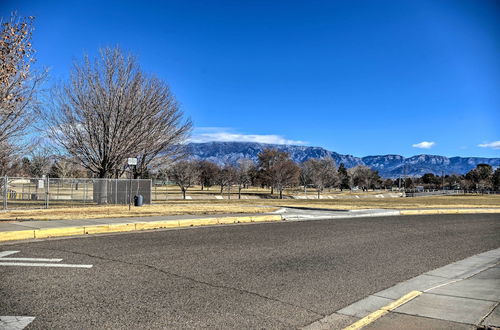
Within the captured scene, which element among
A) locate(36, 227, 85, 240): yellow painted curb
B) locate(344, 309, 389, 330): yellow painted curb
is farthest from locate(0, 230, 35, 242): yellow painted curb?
locate(344, 309, 389, 330): yellow painted curb

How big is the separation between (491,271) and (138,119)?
2649cm

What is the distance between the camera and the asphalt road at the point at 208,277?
4867 mm

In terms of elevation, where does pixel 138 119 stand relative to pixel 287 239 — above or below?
above

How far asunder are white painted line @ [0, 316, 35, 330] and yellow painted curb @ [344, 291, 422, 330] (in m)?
3.52

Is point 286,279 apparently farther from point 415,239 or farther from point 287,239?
point 415,239

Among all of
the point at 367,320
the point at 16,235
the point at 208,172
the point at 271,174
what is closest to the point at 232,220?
the point at 16,235

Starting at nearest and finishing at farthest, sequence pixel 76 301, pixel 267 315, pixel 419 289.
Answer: pixel 267 315 < pixel 76 301 < pixel 419 289

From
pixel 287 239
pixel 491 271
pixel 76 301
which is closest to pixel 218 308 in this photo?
pixel 76 301

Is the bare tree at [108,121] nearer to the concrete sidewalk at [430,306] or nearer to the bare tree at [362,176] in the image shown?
the concrete sidewalk at [430,306]

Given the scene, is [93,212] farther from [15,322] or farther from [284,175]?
[284,175]

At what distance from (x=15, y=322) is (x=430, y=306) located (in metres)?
5.00

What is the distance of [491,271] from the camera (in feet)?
25.3

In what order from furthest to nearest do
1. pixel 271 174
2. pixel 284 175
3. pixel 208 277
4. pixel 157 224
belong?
pixel 271 174, pixel 284 175, pixel 157 224, pixel 208 277

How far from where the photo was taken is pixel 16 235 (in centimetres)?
1085
